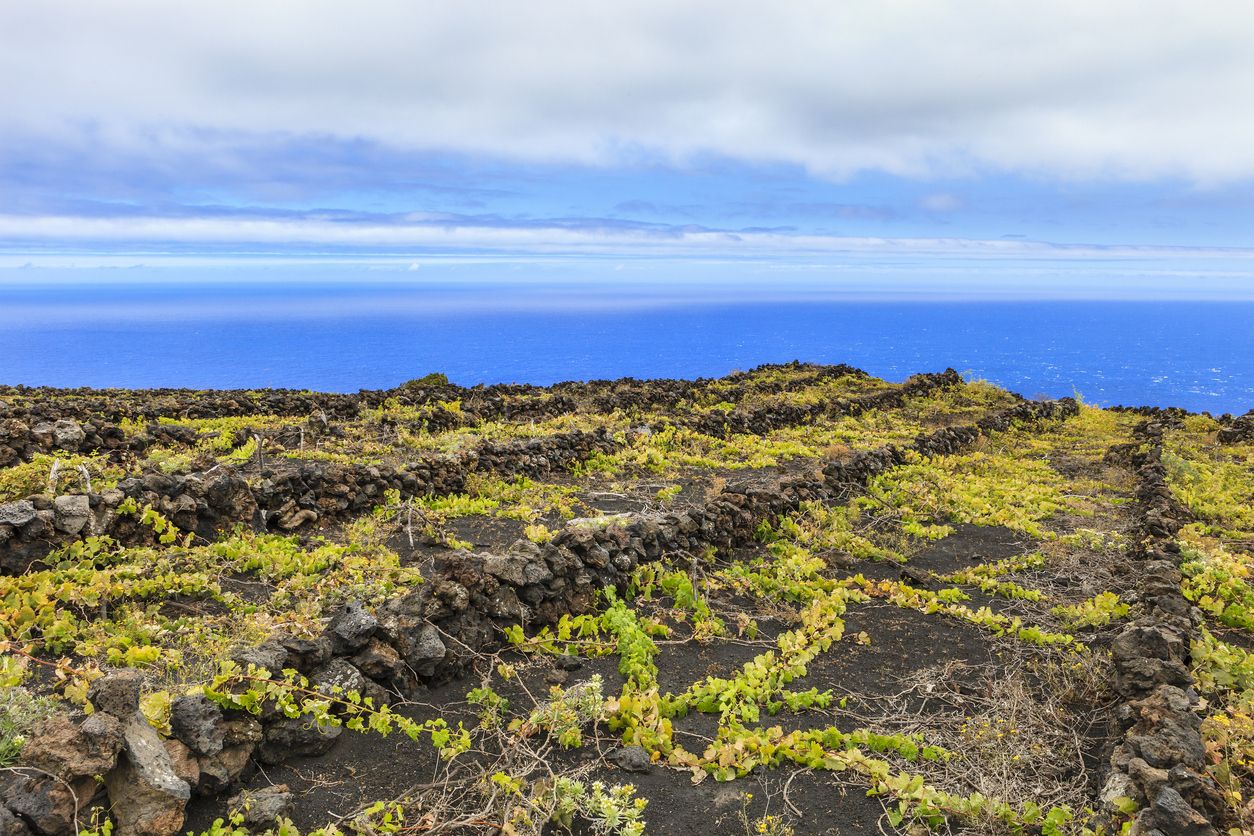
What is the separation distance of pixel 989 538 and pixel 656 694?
852 centimetres

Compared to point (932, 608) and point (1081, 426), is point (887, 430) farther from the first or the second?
point (932, 608)

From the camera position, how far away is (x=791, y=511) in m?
13.2

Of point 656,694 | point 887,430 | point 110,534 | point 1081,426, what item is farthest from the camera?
point 1081,426

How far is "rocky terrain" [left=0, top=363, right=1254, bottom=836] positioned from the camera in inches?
203

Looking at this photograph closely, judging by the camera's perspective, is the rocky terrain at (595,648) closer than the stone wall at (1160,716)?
No

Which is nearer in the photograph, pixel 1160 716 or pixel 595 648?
pixel 1160 716

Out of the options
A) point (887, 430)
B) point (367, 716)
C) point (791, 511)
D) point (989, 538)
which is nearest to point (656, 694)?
point (367, 716)

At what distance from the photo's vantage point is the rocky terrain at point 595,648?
203 inches

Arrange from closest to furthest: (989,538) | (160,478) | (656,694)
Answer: (656,694) → (160,478) → (989,538)

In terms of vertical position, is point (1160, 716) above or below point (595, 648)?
above

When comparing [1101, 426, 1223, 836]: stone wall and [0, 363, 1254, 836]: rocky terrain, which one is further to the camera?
[0, 363, 1254, 836]: rocky terrain

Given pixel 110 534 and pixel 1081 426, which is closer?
pixel 110 534

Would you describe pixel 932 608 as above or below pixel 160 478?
below

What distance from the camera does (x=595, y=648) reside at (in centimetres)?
799
